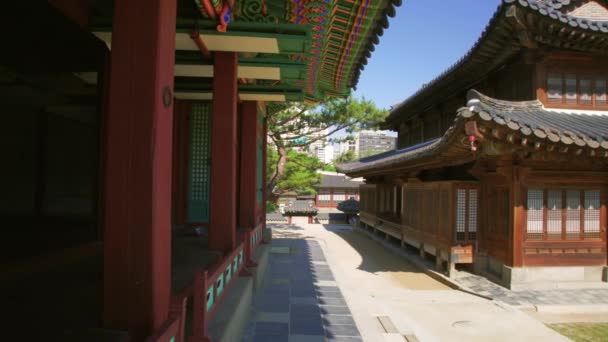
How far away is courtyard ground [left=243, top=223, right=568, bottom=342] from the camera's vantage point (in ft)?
16.1

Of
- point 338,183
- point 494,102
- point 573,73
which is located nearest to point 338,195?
point 338,183

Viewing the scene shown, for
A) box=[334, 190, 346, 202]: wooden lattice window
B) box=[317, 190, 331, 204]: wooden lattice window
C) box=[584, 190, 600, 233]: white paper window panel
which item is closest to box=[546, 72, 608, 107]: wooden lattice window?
box=[584, 190, 600, 233]: white paper window panel

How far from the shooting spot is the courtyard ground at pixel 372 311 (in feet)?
16.1

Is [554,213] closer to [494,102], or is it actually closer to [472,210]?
[472,210]

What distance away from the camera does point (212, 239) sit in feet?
14.9

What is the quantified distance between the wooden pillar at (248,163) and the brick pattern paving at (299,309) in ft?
4.13

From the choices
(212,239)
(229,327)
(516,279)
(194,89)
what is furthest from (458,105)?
(229,327)

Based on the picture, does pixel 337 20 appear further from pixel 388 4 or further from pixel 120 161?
pixel 120 161

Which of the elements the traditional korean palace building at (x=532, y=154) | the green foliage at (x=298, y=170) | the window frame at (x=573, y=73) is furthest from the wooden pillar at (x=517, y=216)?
the green foliage at (x=298, y=170)

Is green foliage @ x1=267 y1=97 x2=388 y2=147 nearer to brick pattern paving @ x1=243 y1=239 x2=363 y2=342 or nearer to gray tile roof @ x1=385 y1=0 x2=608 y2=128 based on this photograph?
gray tile roof @ x1=385 y1=0 x2=608 y2=128

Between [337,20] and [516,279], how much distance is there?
6.43 metres

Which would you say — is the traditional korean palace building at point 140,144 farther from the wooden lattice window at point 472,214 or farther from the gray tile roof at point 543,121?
the wooden lattice window at point 472,214

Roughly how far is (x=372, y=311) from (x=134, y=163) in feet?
16.8

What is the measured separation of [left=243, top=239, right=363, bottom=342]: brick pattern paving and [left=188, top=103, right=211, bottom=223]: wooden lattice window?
179 centimetres
